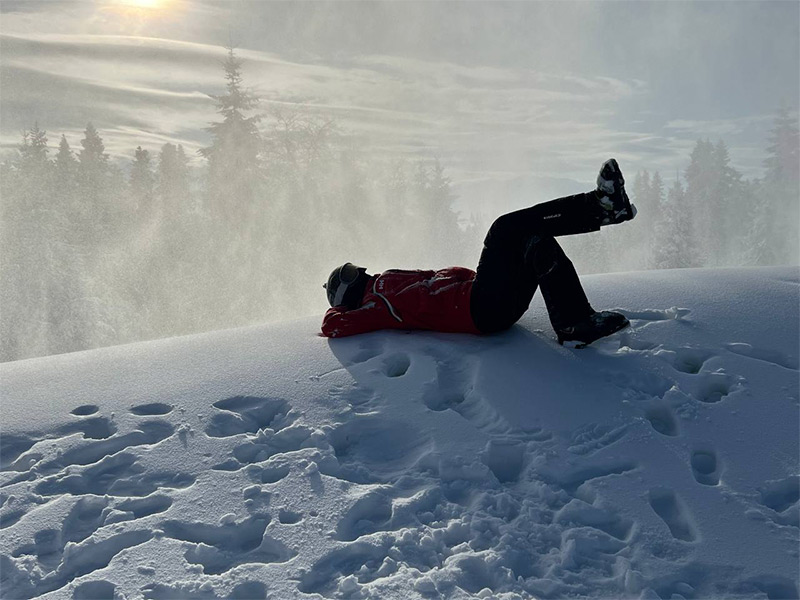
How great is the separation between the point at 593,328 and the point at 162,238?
3438 centimetres

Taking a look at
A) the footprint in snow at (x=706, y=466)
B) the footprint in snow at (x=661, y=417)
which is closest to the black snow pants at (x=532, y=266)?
the footprint in snow at (x=661, y=417)

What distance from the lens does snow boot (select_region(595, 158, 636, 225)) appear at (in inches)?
145

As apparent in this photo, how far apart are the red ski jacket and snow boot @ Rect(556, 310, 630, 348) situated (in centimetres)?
69

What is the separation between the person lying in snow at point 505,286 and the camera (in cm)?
395

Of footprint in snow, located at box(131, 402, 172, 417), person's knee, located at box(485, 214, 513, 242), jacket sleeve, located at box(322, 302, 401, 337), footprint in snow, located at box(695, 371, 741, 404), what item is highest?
person's knee, located at box(485, 214, 513, 242)

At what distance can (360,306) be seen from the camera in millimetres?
4746

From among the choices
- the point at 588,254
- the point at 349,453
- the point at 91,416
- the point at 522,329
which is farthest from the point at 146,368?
the point at 588,254

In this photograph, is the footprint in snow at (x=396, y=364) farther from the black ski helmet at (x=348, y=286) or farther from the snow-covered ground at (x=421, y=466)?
the black ski helmet at (x=348, y=286)

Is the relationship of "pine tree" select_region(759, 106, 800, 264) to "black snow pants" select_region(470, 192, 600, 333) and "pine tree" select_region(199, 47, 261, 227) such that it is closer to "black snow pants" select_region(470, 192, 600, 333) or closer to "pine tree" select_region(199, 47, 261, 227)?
"pine tree" select_region(199, 47, 261, 227)

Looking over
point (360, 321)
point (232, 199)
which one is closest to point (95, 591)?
point (360, 321)

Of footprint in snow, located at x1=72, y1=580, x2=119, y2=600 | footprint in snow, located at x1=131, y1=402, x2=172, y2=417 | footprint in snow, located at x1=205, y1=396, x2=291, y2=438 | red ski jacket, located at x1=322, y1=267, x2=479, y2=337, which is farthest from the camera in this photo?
red ski jacket, located at x1=322, y1=267, x2=479, y2=337

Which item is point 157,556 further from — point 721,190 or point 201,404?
point 721,190

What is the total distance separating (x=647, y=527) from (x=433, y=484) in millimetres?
974

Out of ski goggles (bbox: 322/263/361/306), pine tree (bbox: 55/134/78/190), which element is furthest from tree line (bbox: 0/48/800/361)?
ski goggles (bbox: 322/263/361/306)
